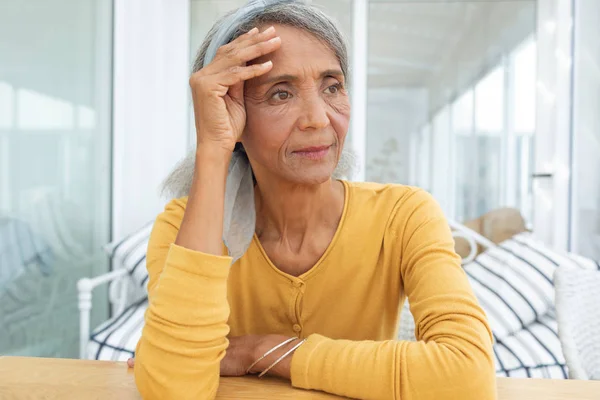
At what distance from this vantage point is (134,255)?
253cm

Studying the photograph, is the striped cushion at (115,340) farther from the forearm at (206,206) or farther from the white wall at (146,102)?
the forearm at (206,206)

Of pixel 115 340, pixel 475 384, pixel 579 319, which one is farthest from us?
pixel 115 340

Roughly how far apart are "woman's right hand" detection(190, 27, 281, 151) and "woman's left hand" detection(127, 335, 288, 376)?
0.34 meters

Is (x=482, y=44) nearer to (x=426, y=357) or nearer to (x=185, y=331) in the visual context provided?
(x=426, y=357)

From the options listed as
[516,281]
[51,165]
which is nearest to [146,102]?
[51,165]

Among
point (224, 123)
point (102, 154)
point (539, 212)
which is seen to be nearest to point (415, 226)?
point (224, 123)

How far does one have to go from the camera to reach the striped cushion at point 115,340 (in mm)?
1996

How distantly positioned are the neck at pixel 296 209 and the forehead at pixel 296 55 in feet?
0.78

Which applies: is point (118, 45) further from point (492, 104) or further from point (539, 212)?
point (539, 212)

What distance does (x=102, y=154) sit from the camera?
2.79 m

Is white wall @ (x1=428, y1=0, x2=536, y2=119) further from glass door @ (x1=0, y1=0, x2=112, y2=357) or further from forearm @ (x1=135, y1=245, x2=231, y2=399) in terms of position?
forearm @ (x1=135, y1=245, x2=231, y2=399)

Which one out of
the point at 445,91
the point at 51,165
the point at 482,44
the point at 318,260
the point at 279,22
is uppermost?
the point at 482,44

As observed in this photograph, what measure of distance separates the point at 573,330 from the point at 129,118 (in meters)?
2.29

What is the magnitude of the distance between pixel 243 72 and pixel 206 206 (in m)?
0.24
